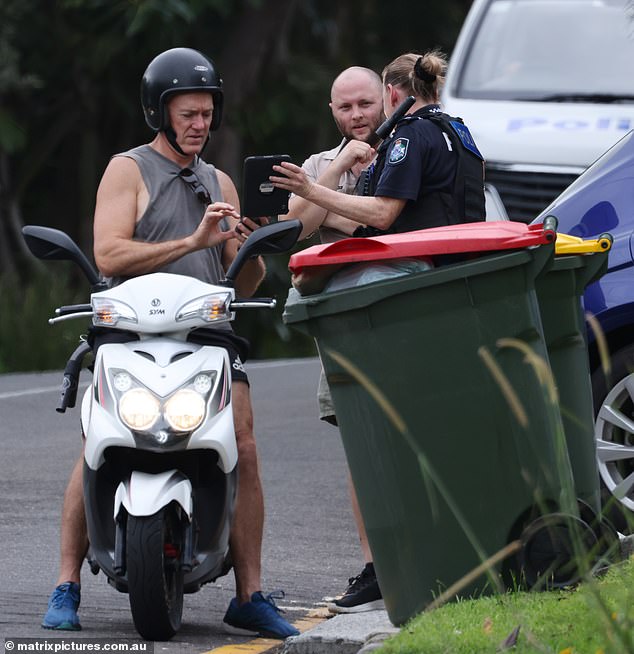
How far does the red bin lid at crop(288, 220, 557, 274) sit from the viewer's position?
5.37m

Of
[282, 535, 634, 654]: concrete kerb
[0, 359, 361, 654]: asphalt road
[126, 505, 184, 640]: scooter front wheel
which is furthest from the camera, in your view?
[0, 359, 361, 654]: asphalt road

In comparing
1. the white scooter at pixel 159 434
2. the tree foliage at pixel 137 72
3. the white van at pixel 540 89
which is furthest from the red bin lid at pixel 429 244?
the tree foliage at pixel 137 72

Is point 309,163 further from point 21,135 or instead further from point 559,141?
point 21,135

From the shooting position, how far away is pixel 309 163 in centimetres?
696

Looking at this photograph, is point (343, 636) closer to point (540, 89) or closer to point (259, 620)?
point (259, 620)

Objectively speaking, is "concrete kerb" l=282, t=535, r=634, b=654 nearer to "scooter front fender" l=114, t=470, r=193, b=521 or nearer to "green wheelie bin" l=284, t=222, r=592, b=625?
"green wheelie bin" l=284, t=222, r=592, b=625

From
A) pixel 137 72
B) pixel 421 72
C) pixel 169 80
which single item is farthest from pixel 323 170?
pixel 137 72

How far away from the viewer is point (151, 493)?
5715mm

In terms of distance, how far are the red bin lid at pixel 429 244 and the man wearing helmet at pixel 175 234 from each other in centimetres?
66

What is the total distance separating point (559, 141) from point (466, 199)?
526cm

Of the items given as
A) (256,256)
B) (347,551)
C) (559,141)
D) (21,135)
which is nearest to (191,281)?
(256,256)

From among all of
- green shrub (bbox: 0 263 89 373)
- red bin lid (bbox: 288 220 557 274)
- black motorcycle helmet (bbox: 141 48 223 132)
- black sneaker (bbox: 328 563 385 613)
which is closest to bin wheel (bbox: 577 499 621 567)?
red bin lid (bbox: 288 220 557 274)

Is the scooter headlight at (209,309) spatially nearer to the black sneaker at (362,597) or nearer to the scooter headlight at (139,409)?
the scooter headlight at (139,409)

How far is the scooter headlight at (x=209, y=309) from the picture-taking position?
5898mm
